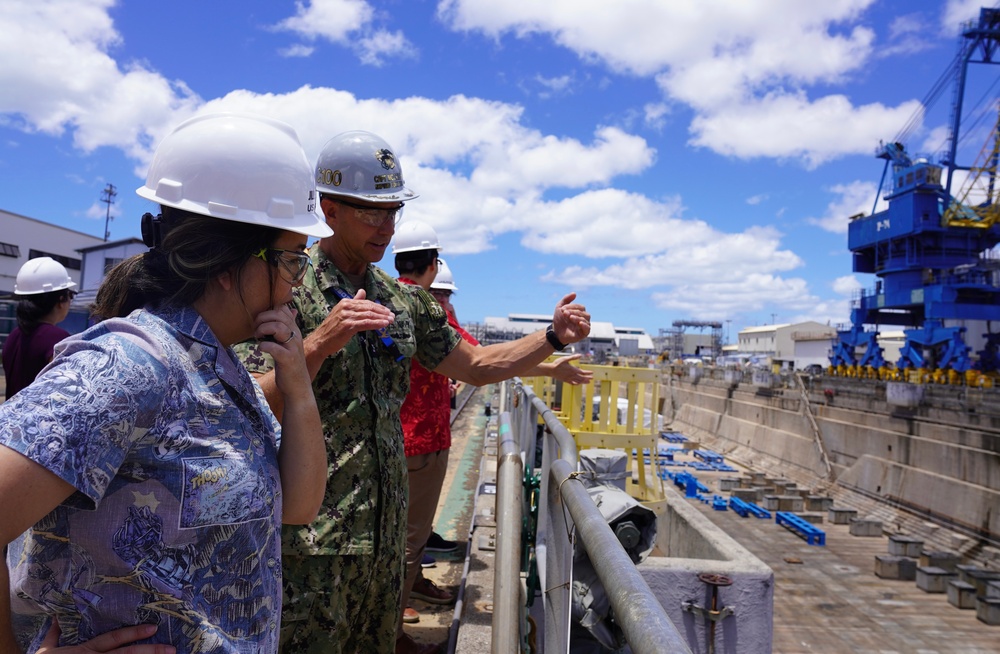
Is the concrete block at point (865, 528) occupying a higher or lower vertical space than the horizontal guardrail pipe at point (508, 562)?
lower

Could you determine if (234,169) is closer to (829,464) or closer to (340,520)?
(340,520)

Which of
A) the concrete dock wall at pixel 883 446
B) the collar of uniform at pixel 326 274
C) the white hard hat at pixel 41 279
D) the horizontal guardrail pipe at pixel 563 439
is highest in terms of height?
the white hard hat at pixel 41 279

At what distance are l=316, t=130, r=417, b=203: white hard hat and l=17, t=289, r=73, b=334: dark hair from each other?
9.02ft

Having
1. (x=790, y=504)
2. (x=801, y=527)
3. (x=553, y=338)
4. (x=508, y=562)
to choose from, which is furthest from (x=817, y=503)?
(x=508, y=562)

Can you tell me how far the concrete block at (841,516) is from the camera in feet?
56.9

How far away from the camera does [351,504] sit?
6.66ft

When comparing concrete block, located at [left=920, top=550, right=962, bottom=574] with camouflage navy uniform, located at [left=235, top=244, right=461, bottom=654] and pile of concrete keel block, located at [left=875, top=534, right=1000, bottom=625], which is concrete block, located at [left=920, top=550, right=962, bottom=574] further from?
camouflage navy uniform, located at [left=235, top=244, right=461, bottom=654]

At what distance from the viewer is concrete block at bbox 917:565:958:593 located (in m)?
12.6

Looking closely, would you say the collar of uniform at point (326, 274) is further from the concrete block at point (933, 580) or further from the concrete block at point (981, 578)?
the concrete block at point (933, 580)

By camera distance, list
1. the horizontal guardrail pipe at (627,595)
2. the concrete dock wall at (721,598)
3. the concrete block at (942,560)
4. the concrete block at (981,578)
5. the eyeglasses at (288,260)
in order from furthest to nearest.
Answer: the concrete block at (942,560)
the concrete block at (981,578)
the concrete dock wall at (721,598)
the eyeglasses at (288,260)
the horizontal guardrail pipe at (627,595)

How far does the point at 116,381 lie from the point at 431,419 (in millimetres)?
2828

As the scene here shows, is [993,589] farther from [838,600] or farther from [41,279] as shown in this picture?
[41,279]

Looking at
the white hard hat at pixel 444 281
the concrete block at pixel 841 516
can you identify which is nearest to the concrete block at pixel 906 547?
the concrete block at pixel 841 516

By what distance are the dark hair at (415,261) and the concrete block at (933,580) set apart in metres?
13.0
